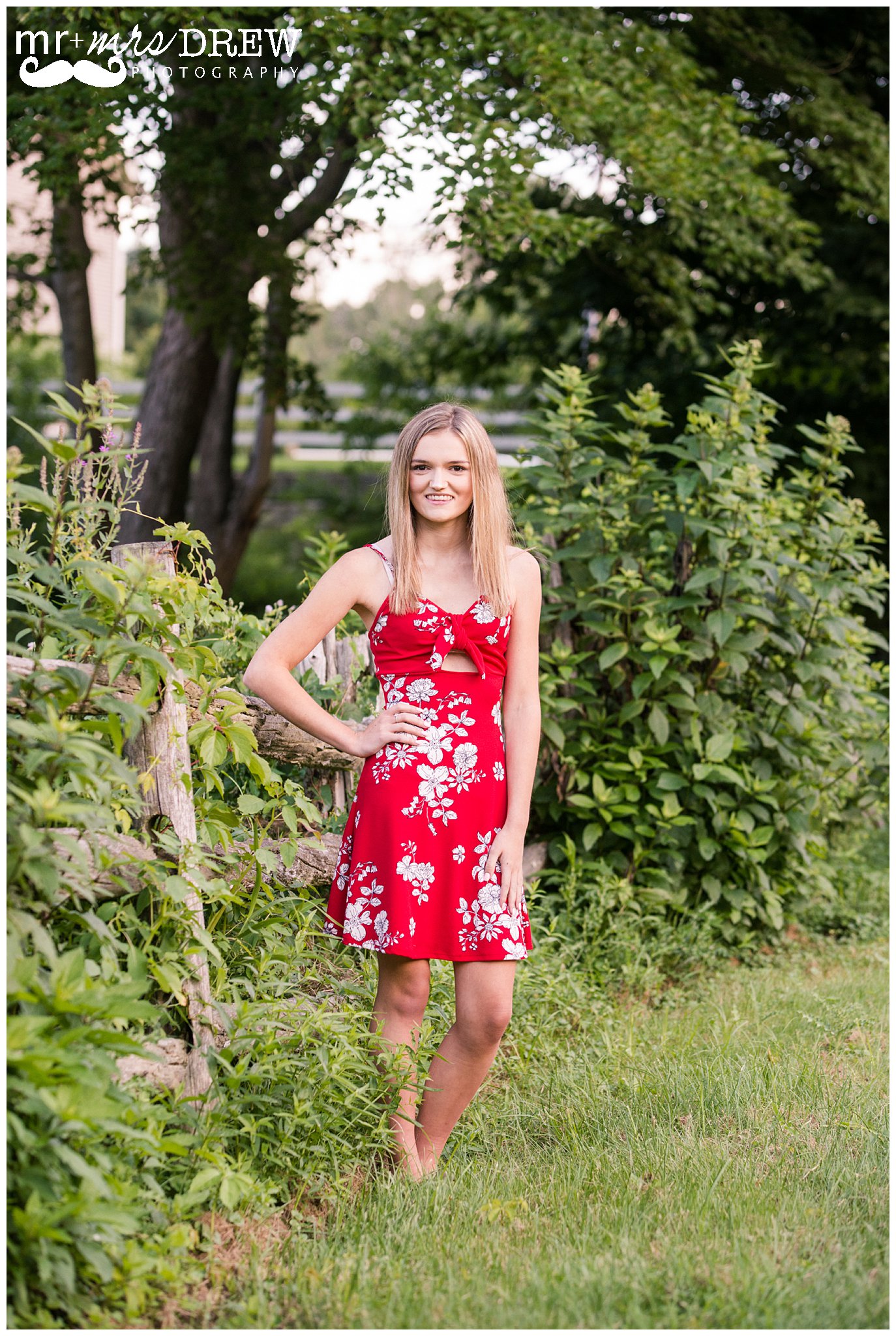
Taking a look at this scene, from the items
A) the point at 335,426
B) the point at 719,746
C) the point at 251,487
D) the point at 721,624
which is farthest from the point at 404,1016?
the point at 335,426

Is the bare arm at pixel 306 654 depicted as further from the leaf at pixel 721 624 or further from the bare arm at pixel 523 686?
the leaf at pixel 721 624

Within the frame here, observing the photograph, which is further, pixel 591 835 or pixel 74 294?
pixel 74 294

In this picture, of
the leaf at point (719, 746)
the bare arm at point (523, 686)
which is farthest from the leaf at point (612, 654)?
the bare arm at point (523, 686)

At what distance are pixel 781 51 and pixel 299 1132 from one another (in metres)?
8.48

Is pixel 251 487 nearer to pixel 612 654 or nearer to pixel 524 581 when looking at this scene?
pixel 612 654

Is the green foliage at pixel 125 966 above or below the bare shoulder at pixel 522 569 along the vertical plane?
below

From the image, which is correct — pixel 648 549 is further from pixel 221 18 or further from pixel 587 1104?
pixel 221 18

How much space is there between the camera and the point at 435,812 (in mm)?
2799

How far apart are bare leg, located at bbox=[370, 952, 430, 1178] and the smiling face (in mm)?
1129

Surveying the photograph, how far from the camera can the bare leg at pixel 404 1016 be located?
287 centimetres

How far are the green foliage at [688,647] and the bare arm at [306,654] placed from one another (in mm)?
1834

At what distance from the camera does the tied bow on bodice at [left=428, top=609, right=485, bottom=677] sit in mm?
2850

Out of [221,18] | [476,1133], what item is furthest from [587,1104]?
[221,18]

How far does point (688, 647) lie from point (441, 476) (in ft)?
7.18
